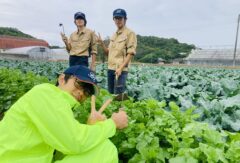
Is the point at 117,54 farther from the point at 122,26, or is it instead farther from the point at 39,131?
the point at 39,131

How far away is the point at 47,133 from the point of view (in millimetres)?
2248

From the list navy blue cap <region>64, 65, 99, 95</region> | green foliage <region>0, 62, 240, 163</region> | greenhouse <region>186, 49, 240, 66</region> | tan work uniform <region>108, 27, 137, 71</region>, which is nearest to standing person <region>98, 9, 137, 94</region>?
tan work uniform <region>108, 27, 137, 71</region>

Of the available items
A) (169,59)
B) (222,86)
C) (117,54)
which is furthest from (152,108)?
(169,59)

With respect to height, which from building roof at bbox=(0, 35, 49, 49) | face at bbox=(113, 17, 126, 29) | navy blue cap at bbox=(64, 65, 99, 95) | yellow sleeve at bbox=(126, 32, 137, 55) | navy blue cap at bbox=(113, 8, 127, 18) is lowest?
building roof at bbox=(0, 35, 49, 49)

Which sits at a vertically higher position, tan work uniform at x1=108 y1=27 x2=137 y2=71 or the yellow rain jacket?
tan work uniform at x1=108 y1=27 x2=137 y2=71

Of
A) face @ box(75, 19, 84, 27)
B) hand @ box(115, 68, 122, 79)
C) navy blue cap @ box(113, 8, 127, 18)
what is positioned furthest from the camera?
face @ box(75, 19, 84, 27)

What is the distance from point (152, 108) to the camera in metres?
3.53

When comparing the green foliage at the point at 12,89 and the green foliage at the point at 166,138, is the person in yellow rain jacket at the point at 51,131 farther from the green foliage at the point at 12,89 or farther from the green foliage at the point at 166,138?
the green foliage at the point at 12,89

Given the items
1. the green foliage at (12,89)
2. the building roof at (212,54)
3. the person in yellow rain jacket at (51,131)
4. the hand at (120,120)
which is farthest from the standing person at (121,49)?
the building roof at (212,54)

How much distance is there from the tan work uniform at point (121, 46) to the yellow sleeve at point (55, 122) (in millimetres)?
3640

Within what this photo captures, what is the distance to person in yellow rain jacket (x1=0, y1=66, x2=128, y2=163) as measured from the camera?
225cm

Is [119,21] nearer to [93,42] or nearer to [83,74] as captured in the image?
[93,42]

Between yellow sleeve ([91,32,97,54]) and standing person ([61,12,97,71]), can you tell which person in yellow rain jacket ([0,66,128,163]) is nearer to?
standing person ([61,12,97,71])

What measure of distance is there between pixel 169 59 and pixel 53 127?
50.8m
